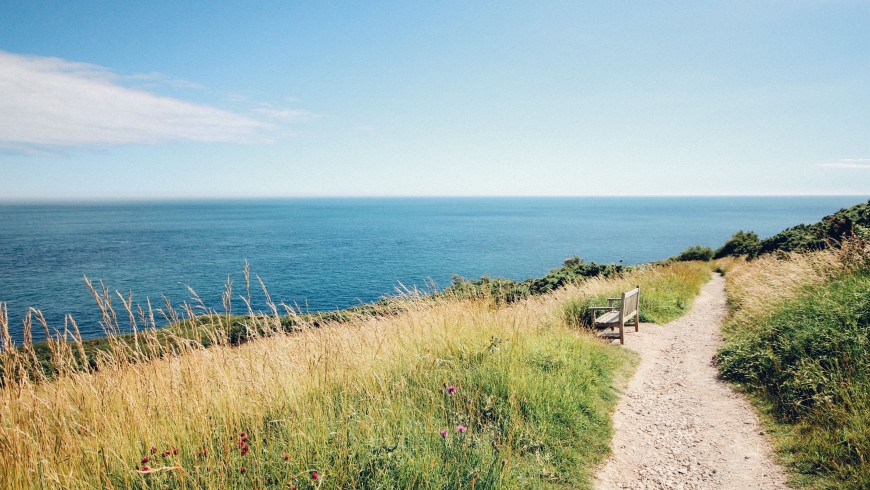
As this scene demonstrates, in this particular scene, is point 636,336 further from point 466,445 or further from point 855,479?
point 466,445

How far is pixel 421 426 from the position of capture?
389 cm

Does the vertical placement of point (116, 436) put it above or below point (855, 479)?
above

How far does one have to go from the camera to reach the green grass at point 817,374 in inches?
160

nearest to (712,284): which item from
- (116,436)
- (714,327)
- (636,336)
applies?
(714,327)

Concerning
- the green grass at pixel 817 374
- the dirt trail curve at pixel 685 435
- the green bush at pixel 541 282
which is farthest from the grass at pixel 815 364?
the green bush at pixel 541 282

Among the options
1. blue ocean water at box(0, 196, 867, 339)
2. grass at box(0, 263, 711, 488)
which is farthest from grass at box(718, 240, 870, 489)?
blue ocean water at box(0, 196, 867, 339)

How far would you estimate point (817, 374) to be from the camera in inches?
210

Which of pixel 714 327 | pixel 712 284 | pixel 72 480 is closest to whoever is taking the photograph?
pixel 72 480

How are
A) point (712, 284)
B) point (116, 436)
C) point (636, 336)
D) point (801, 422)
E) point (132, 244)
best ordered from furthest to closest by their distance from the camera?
point (132, 244), point (712, 284), point (636, 336), point (801, 422), point (116, 436)

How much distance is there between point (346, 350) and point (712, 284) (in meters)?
21.9

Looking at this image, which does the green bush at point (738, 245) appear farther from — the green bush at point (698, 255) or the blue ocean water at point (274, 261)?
the blue ocean water at point (274, 261)

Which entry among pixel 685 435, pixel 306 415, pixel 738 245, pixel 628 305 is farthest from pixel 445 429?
pixel 738 245

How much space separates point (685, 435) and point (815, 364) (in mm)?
2106

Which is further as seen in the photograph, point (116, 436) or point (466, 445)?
point (466, 445)
